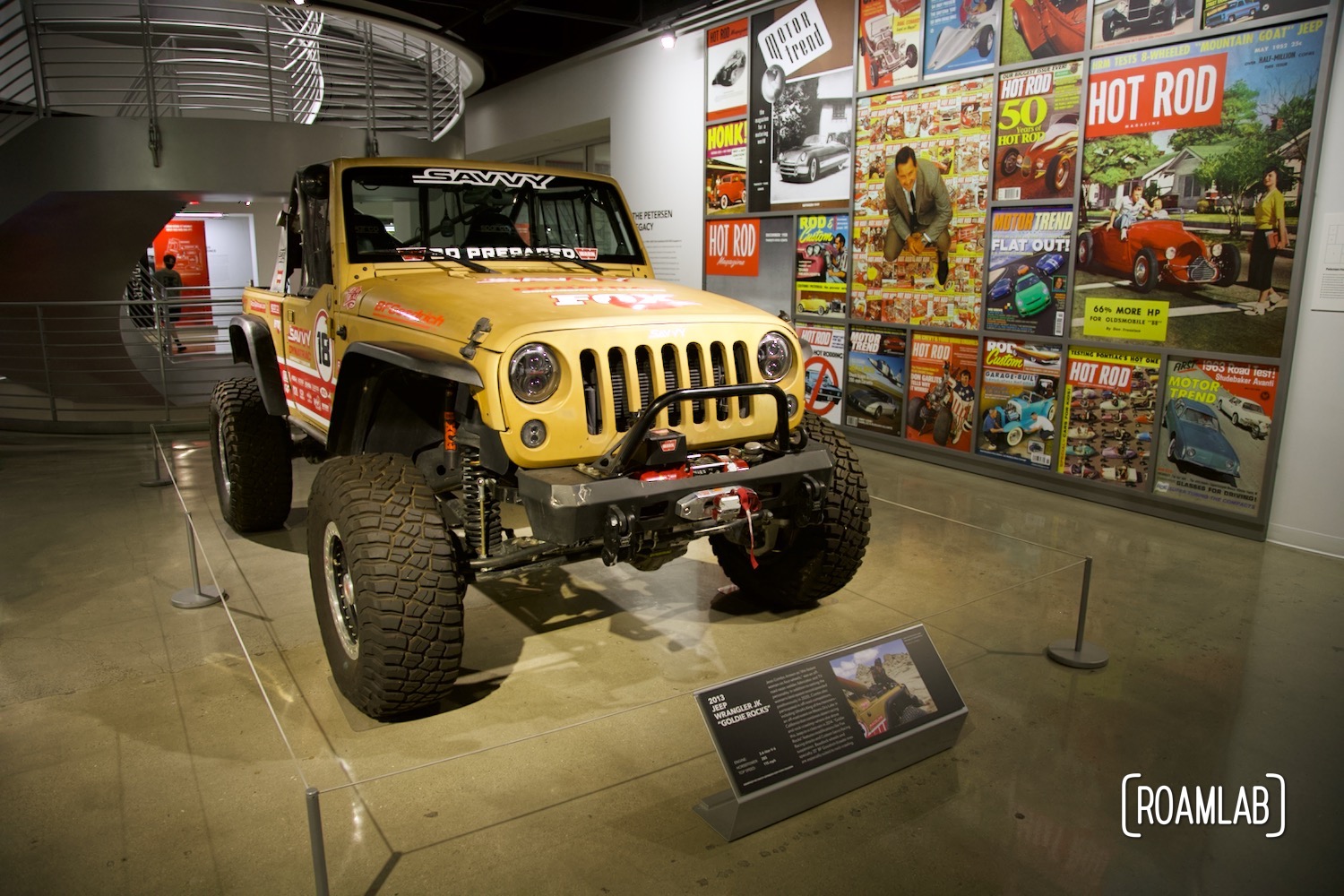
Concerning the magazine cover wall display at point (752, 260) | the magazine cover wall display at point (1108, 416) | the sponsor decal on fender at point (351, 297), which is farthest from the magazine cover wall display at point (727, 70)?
the sponsor decal on fender at point (351, 297)

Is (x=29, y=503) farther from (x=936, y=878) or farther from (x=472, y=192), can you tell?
(x=936, y=878)

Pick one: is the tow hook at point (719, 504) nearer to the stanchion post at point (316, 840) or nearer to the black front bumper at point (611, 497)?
the black front bumper at point (611, 497)

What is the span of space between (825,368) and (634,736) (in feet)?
17.6

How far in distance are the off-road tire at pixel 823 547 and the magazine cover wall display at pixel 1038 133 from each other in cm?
315

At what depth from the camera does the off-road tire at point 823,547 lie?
379 centimetres

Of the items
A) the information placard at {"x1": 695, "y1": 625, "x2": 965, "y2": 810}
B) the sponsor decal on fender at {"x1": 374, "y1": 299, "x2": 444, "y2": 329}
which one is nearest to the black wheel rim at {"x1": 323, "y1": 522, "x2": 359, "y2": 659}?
the sponsor decal on fender at {"x1": 374, "y1": 299, "x2": 444, "y2": 329}

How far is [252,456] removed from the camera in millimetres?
5035

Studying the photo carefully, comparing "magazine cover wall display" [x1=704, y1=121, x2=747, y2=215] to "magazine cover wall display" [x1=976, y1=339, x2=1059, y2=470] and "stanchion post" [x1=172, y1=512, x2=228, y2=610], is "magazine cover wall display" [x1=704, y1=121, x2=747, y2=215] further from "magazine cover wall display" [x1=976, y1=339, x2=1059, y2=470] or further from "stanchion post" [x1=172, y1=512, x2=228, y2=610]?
"stanchion post" [x1=172, y1=512, x2=228, y2=610]

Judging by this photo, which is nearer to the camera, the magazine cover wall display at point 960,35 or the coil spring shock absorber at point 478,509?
the coil spring shock absorber at point 478,509

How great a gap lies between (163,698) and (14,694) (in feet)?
1.96

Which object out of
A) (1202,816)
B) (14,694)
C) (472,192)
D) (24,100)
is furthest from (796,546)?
(24,100)

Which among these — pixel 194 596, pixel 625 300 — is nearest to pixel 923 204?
pixel 625 300

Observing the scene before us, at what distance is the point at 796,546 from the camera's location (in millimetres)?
3965

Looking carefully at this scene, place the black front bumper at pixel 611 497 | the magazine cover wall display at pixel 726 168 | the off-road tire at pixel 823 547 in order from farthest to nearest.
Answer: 1. the magazine cover wall display at pixel 726 168
2. the off-road tire at pixel 823 547
3. the black front bumper at pixel 611 497
